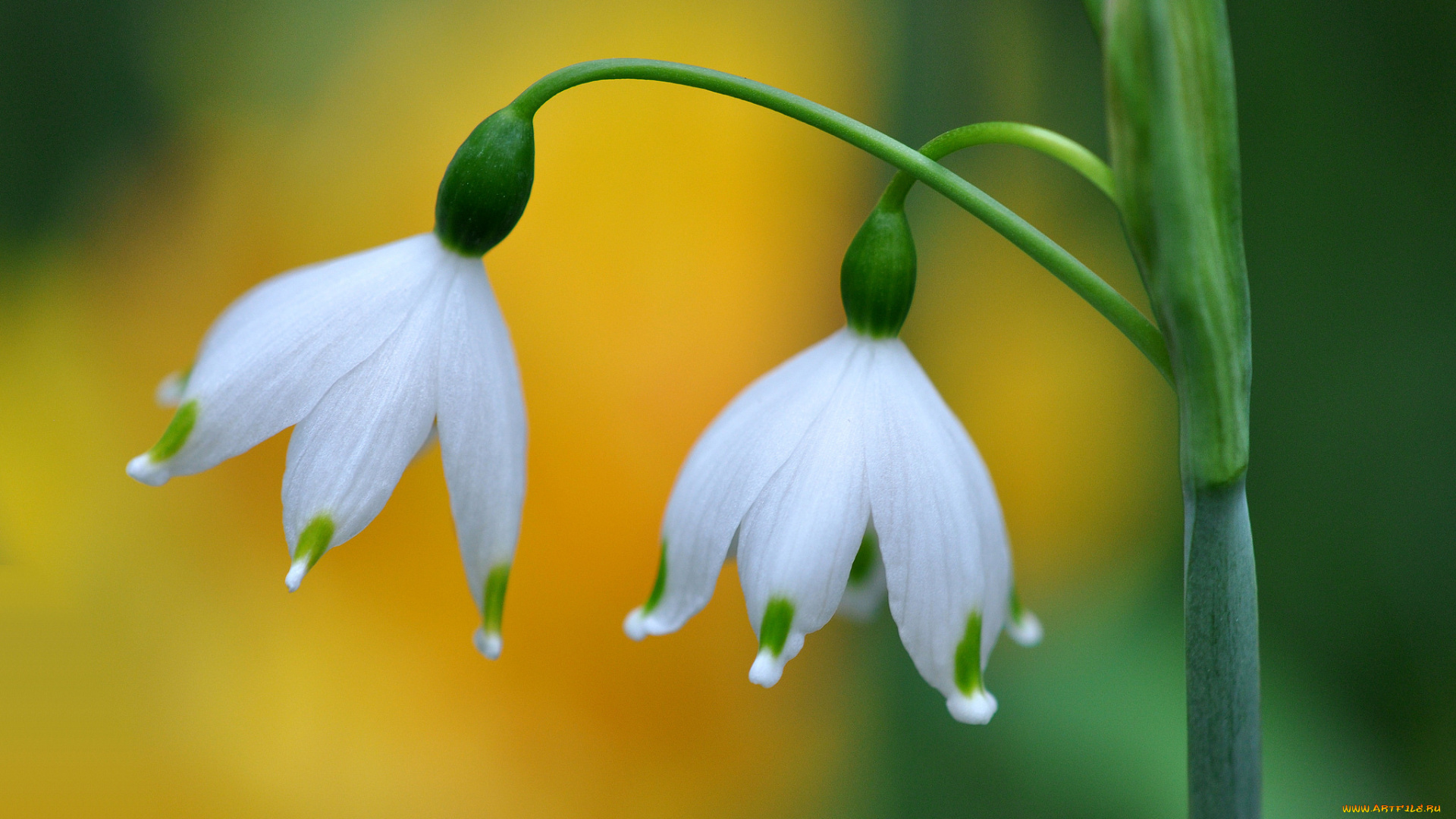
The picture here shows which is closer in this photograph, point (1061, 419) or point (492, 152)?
point (492, 152)

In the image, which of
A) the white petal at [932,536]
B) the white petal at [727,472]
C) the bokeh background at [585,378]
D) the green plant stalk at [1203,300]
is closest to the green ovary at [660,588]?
the white petal at [727,472]

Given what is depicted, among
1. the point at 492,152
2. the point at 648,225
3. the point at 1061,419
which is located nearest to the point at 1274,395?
the point at 1061,419

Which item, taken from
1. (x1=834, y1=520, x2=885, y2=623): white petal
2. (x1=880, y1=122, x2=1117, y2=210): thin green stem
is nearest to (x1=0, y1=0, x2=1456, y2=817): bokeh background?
(x1=834, y1=520, x2=885, y2=623): white petal

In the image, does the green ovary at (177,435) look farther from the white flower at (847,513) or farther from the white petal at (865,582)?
the white petal at (865,582)

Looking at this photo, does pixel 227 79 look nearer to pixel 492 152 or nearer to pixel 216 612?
pixel 216 612

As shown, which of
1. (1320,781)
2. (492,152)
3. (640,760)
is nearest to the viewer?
(492,152)

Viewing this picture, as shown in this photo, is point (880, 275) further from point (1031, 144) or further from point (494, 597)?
point (494, 597)

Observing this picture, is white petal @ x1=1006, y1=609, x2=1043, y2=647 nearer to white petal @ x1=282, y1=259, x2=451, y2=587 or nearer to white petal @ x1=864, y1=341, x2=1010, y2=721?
white petal @ x1=864, y1=341, x2=1010, y2=721
